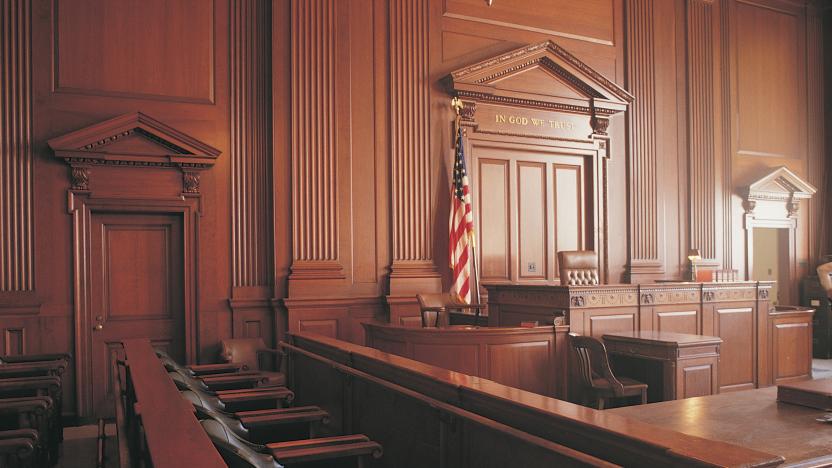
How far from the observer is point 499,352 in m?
5.88

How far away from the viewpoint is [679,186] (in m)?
10.0

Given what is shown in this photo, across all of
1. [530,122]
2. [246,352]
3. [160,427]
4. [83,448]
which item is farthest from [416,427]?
[530,122]

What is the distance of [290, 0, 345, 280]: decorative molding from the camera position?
7352mm

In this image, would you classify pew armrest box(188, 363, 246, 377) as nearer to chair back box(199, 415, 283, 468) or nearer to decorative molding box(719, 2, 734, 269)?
chair back box(199, 415, 283, 468)

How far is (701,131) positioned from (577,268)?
4.16 metres

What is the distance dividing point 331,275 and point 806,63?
9.32m

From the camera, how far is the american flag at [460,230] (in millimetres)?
7871

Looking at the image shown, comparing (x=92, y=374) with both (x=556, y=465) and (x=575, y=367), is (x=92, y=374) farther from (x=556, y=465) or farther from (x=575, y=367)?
(x=556, y=465)

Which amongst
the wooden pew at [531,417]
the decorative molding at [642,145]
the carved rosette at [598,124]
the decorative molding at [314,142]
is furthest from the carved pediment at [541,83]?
the wooden pew at [531,417]

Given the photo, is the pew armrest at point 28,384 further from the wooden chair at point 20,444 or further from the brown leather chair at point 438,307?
the brown leather chair at point 438,307

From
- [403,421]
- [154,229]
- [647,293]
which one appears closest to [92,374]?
[154,229]

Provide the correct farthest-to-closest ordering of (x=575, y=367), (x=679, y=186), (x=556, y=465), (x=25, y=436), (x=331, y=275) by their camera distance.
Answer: (x=679, y=186) < (x=331, y=275) < (x=575, y=367) < (x=25, y=436) < (x=556, y=465)

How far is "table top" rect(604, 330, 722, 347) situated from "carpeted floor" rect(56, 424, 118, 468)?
170 inches

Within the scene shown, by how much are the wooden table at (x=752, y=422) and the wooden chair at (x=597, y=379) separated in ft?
6.73
